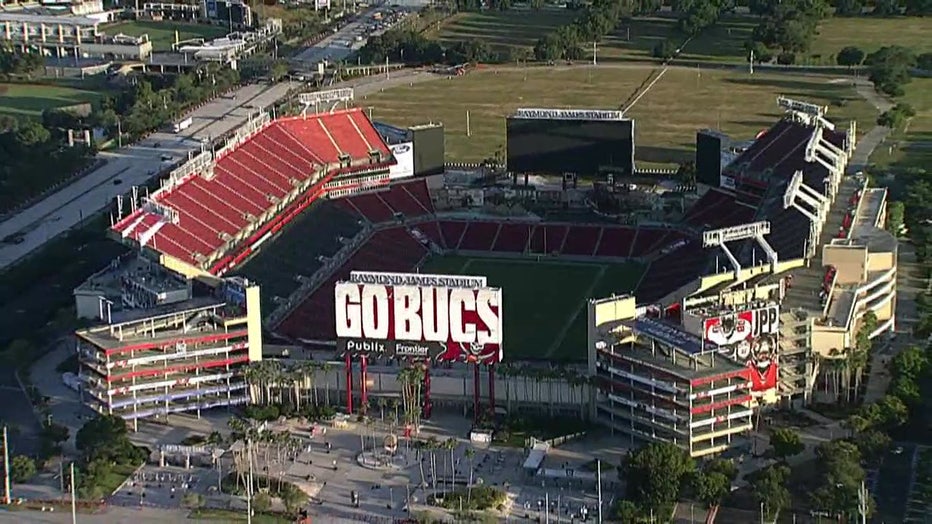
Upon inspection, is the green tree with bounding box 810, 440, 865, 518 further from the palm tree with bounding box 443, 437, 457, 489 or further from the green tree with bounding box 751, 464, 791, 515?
the palm tree with bounding box 443, 437, 457, 489

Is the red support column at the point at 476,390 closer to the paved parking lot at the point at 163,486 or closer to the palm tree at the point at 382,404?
the palm tree at the point at 382,404

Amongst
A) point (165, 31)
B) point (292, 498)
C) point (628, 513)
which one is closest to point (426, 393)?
point (292, 498)

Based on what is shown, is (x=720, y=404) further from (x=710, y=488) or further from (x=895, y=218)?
(x=895, y=218)

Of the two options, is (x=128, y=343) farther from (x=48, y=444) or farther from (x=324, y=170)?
(x=324, y=170)

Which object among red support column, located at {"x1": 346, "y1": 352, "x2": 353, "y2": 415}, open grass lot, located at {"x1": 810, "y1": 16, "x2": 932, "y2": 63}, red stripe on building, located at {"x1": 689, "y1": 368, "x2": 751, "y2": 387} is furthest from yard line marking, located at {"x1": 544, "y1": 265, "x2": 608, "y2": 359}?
open grass lot, located at {"x1": 810, "y1": 16, "x2": 932, "y2": 63}

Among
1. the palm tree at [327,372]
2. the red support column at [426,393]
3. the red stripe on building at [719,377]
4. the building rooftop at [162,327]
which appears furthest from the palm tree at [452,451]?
the building rooftop at [162,327]

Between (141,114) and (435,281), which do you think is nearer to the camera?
(435,281)

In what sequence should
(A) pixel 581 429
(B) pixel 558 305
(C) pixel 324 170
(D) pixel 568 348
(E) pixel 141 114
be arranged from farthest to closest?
(E) pixel 141 114, (C) pixel 324 170, (B) pixel 558 305, (D) pixel 568 348, (A) pixel 581 429

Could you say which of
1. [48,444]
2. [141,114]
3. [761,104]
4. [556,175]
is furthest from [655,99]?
[48,444]
